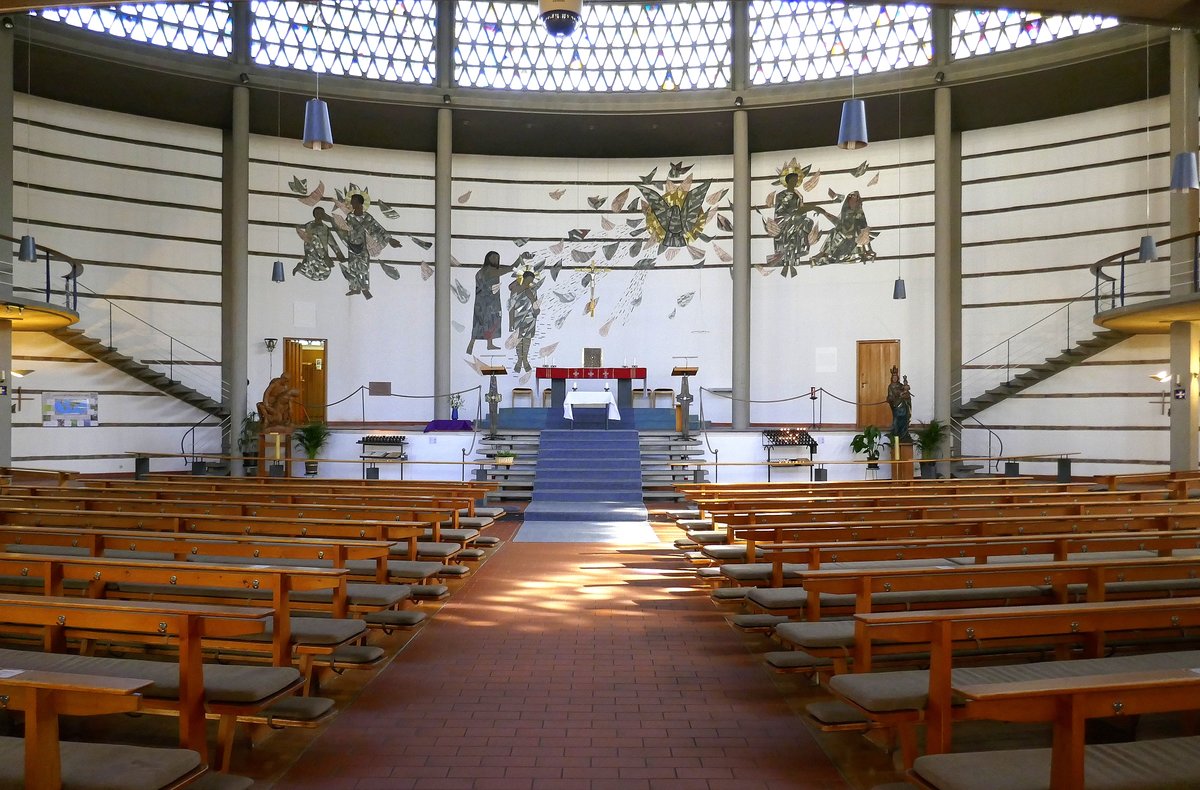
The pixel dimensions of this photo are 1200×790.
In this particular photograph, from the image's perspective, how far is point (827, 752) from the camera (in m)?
4.04

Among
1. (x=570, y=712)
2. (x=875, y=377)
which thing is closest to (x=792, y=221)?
(x=875, y=377)

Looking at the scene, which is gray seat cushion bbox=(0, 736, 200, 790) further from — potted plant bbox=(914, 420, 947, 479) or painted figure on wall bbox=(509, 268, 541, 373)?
painted figure on wall bbox=(509, 268, 541, 373)

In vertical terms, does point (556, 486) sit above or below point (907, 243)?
below

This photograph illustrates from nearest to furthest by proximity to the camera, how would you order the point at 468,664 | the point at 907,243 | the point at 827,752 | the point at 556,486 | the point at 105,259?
the point at 827,752 < the point at 468,664 < the point at 556,486 < the point at 105,259 < the point at 907,243

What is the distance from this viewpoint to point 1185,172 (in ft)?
39.4

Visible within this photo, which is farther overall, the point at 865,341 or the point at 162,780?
the point at 865,341

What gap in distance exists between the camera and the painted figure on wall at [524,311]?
21.5m

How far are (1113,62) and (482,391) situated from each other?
14.3 meters

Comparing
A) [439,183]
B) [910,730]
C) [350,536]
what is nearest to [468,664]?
[350,536]

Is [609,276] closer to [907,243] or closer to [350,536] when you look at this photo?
[907,243]

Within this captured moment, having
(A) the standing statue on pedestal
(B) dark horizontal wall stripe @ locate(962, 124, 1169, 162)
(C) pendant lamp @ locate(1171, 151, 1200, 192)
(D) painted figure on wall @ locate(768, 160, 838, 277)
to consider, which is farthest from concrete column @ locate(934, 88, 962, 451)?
Result: (C) pendant lamp @ locate(1171, 151, 1200, 192)

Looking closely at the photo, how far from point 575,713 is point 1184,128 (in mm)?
16102

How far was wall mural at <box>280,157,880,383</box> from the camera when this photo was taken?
2078 centimetres

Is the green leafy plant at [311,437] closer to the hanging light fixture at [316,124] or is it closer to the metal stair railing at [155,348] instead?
the metal stair railing at [155,348]
